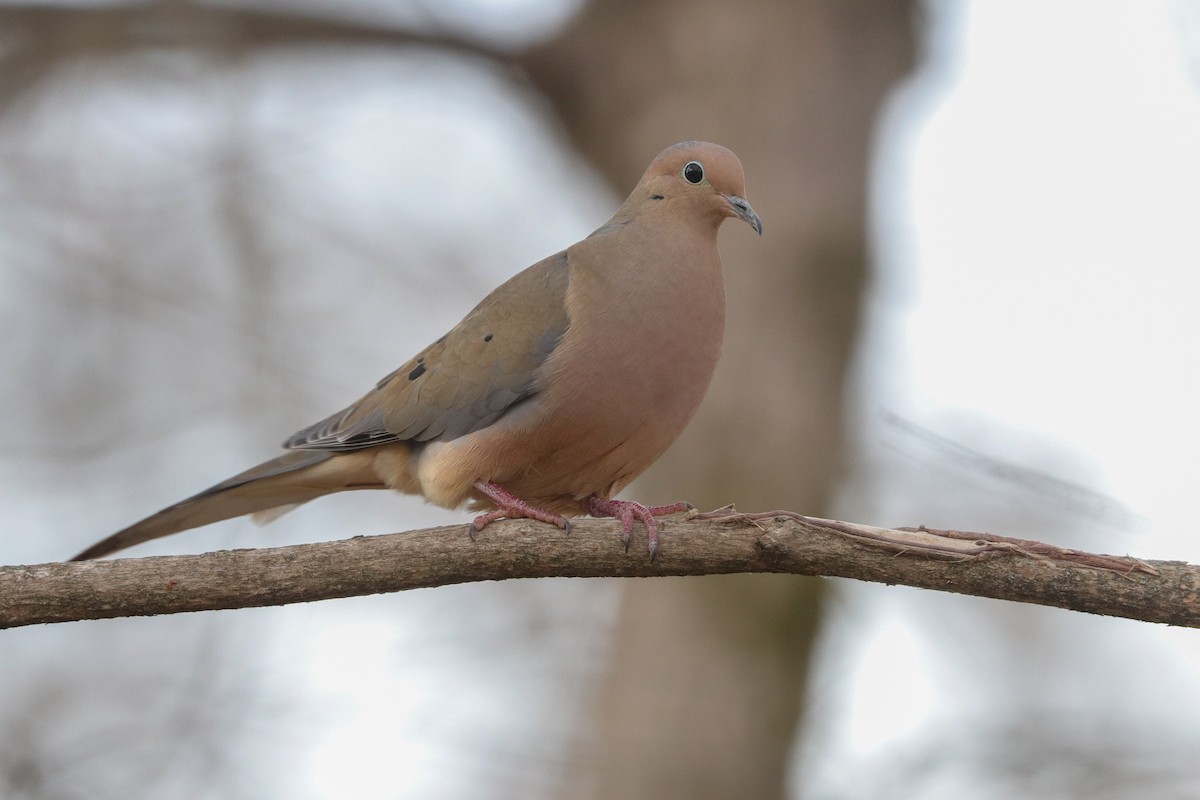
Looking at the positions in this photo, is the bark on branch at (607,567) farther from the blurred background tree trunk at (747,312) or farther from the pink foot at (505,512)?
the blurred background tree trunk at (747,312)

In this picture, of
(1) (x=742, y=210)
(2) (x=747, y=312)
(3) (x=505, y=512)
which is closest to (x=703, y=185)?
(1) (x=742, y=210)

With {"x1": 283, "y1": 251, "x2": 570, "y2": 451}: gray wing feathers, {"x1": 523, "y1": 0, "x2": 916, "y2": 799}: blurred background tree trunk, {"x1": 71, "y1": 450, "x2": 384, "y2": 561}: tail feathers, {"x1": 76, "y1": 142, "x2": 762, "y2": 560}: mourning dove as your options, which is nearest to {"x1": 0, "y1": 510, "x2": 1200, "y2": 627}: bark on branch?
{"x1": 76, "y1": 142, "x2": 762, "y2": 560}: mourning dove

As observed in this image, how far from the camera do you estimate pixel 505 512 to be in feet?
10.4

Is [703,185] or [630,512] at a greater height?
[703,185]

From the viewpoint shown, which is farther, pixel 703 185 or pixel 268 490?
pixel 268 490

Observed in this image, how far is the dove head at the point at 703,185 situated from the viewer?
12.4 feet

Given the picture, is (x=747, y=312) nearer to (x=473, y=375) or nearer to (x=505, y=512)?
(x=473, y=375)

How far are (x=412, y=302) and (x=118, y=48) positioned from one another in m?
3.12

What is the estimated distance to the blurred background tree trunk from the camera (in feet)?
17.0

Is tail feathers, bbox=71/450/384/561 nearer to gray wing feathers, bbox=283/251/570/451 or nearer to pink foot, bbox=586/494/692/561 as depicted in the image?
gray wing feathers, bbox=283/251/570/451

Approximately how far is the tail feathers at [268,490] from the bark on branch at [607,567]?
3.23ft

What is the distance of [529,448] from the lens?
3.46m

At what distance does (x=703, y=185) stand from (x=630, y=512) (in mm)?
1424

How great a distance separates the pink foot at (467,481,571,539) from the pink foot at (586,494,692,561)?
146mm
